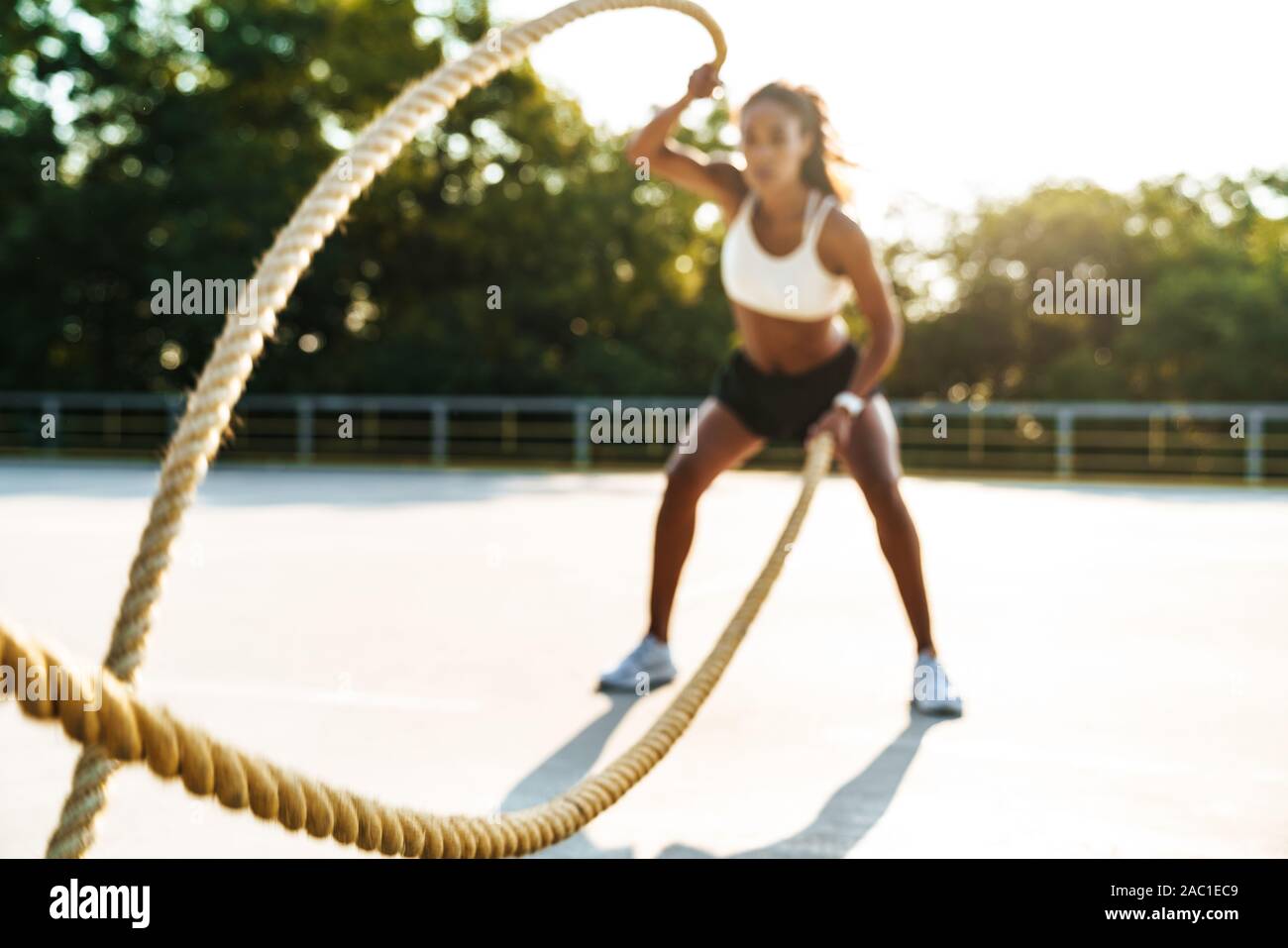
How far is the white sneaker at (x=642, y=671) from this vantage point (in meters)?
4.05

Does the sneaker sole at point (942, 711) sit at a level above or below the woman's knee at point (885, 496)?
below

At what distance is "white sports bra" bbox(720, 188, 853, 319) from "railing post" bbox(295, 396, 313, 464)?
17483 mm

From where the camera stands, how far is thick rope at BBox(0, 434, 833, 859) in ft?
3.58

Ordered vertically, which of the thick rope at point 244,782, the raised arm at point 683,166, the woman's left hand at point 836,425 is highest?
the raised arm at point 683,166

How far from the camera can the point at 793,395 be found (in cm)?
413

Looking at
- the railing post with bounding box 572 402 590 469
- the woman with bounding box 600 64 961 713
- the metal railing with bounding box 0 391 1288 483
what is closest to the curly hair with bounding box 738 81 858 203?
the woman with bounding box 600 64 961 713

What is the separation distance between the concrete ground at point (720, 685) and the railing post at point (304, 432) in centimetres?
1155

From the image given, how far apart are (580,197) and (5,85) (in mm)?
11546

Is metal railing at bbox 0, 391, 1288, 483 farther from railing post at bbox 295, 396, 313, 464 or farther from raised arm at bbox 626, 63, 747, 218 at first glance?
raised arm at bbox 626, 63, 747, 218

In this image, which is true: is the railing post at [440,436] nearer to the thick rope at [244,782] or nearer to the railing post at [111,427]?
the railing post at [111,427]

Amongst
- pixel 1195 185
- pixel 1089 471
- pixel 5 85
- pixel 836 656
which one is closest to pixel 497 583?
pixel 836 656

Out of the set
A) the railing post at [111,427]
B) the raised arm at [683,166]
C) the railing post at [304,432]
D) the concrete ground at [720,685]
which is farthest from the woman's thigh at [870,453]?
the railing post at [111,427]

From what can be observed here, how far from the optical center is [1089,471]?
20000 mm
